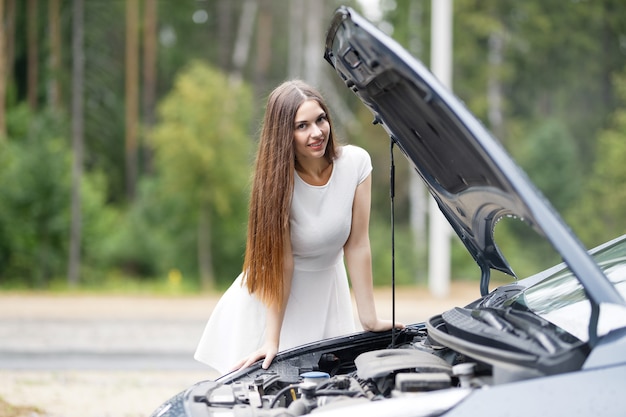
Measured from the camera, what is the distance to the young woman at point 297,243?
130 inches

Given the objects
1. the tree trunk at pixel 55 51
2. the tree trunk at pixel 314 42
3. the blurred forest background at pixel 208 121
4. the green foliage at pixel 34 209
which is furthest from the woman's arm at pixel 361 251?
the tree trunk at pixel 55 51

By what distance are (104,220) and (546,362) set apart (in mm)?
24573

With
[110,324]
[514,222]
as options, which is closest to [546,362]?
[110,324]

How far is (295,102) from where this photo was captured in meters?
3.29

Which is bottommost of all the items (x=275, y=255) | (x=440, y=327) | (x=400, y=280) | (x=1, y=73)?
(x=400, y=280)

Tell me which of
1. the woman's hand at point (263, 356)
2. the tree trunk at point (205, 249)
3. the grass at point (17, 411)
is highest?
the woman's hand at point (263, 356)

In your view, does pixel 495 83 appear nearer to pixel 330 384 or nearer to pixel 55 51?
pixel 55 51

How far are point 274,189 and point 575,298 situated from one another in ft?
4.50

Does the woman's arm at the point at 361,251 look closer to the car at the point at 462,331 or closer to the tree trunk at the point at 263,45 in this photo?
the car at the point at 462,331

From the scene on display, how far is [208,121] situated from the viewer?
2117 centimetres

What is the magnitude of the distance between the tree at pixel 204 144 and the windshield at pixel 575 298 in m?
18.0

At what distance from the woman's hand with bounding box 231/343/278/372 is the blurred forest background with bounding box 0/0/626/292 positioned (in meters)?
12.3

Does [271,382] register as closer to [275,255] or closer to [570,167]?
[275,255]

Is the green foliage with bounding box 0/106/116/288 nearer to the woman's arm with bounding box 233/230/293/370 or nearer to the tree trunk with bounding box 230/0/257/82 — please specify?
the tree trunk with bounding box 230/0/257/82
